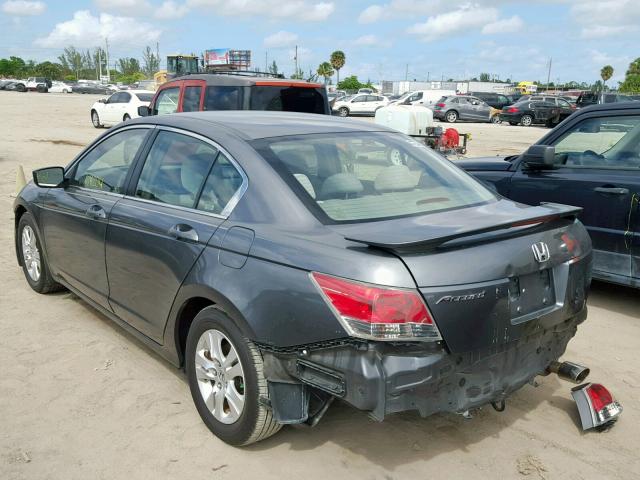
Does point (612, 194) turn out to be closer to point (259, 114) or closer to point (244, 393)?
point (259, 114)

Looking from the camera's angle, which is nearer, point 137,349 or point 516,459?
point 516,459

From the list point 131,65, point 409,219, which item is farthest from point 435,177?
point 131,65

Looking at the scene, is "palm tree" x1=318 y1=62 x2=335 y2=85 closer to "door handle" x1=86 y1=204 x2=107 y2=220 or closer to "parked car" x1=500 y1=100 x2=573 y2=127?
"parked car" x1=500 y1=100 x2=573 y2=127

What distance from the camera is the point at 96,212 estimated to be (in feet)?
13.2

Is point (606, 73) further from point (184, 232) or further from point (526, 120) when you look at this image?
point (184, 232)

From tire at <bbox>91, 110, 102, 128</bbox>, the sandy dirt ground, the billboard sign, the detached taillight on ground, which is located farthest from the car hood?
the billboard sign

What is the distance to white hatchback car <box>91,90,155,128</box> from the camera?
69.4 ft

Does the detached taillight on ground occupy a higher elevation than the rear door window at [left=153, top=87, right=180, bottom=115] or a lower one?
lower

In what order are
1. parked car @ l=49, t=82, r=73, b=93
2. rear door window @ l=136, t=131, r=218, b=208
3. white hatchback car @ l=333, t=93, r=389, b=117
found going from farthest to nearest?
parked car @ l=49, t=82, r=73, b=93 → white hatchback car @ l=333, t=93, r=389, b=117 → rear door window @ l=136, t=131, r=218, b=208

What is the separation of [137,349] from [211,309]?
1.48m

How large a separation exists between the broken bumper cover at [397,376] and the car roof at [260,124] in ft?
Answer: 4.32

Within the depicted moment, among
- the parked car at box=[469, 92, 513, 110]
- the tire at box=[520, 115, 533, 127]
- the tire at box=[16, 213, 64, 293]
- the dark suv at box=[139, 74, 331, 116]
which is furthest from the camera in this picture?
the parked car at box=[469, 92, 513, 110]

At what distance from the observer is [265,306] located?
2713 millimetres

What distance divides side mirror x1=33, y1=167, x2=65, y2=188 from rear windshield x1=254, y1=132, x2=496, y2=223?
216 centimetres
